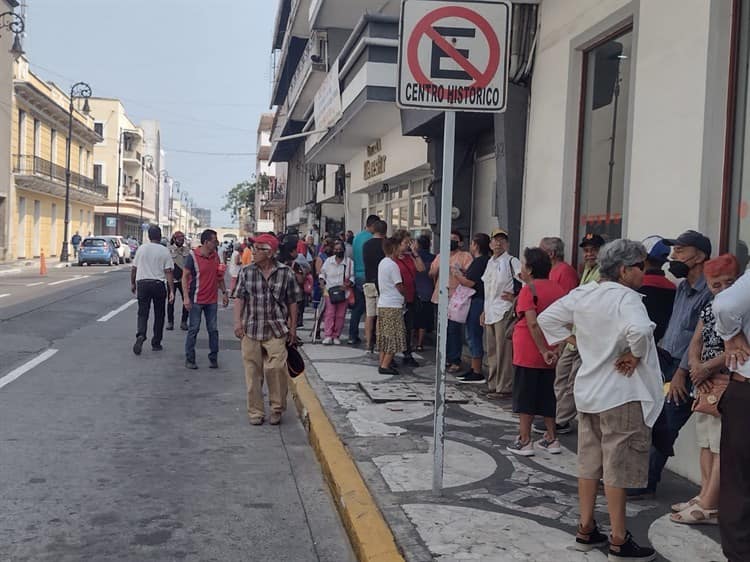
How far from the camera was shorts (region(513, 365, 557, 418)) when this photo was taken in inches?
243

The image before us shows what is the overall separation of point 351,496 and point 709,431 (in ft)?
7.43

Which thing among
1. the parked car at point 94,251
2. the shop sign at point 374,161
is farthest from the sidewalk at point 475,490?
the parked car at point 94,251

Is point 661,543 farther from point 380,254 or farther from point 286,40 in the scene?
point 286,40

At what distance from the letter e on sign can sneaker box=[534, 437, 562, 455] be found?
295 cm

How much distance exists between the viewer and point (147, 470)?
234 inches

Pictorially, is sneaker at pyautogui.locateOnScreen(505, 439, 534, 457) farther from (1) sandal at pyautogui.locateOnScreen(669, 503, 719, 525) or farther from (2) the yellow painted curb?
(1) sandal at pyautogui.locateOnScreen(669, 503, 719, 525)

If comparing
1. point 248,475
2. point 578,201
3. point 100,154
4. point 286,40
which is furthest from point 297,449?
point 100,154

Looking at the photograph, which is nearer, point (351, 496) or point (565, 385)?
point (351, 496)

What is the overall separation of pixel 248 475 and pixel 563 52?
5543mm

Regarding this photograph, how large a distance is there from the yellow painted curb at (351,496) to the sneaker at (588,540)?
3.31ft

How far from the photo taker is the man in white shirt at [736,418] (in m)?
3.51

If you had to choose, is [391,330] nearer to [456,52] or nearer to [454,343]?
[454,343]

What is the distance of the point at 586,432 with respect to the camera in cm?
434

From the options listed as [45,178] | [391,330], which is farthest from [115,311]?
[45,178]
